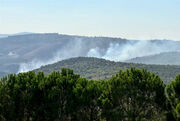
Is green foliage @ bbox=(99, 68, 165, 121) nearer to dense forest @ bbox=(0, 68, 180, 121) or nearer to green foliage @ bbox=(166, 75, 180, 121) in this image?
dense forest @ bbox=(0, 68, 180, 121)

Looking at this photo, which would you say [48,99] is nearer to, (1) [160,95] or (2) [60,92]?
(2) [60,92]

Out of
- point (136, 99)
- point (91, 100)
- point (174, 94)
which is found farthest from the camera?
point (91, 100)

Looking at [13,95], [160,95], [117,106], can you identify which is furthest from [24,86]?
[160,95]

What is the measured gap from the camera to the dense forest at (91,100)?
3334 cm

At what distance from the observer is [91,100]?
34.7 meters

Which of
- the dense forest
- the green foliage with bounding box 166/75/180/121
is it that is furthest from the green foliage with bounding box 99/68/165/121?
the green foliage with bounding box 166/75/180/121

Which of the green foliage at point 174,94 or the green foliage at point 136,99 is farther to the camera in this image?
the green foliage at point 136,99

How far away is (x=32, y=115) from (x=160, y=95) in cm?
1506

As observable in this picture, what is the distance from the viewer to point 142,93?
33906 mm

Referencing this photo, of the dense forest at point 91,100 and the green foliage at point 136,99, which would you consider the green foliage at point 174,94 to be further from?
the green foliage at point 136,99

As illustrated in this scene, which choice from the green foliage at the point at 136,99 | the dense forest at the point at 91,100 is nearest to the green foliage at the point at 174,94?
the dense forest at the point at 91,100

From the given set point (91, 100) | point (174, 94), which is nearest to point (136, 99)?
point (174, 94)

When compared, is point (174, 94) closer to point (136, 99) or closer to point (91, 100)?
point (136, 99)

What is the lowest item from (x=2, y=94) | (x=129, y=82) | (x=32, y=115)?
(x=32, y=115)
